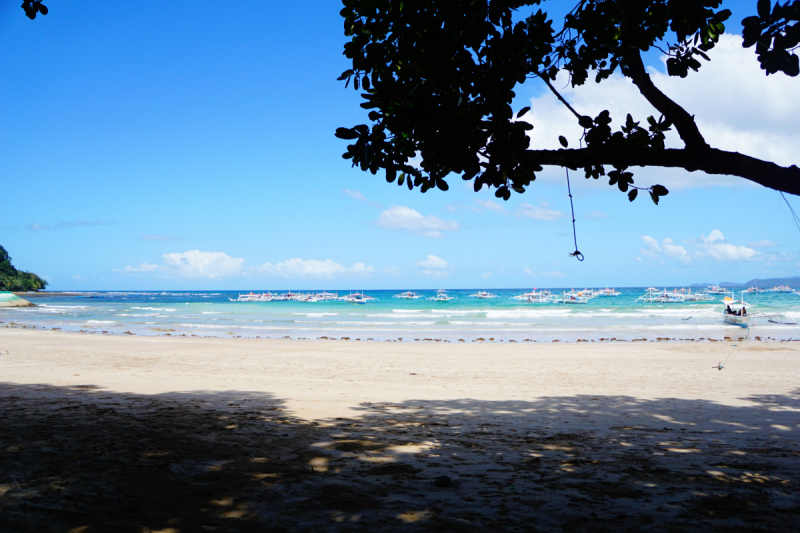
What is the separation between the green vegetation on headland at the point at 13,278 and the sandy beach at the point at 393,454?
122 m

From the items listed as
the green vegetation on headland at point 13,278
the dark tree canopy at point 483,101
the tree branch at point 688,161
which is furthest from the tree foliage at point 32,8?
the green vegetation on headland at point 13,278

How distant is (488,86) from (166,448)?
4.39m

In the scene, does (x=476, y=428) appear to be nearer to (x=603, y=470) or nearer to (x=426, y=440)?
(x=426, y=440)

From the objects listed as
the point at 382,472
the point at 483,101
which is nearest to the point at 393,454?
the point at 382,472

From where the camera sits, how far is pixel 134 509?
316cm

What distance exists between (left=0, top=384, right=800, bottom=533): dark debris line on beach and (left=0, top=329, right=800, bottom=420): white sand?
1.82 m

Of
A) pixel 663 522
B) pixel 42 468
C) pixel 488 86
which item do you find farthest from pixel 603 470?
pixel 42 468

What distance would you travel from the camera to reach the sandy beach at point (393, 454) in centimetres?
316

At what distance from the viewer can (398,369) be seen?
13.6 m

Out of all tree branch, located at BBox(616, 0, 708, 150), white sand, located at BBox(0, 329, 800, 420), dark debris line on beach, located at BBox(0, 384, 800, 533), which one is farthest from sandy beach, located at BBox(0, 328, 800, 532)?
tree branch, located at BBox(616, 0, 708, 150)

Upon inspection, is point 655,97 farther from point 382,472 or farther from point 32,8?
point 32,8

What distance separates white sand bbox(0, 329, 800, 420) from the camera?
9.48 metres

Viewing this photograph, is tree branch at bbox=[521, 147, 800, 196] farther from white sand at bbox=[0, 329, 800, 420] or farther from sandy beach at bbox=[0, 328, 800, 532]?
white sand at bbox=[0, 329, 800, 420]

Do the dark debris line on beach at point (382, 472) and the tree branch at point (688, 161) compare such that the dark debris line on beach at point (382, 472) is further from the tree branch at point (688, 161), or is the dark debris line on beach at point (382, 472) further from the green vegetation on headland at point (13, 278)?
the green vegetation on headland at point (13, 278)
